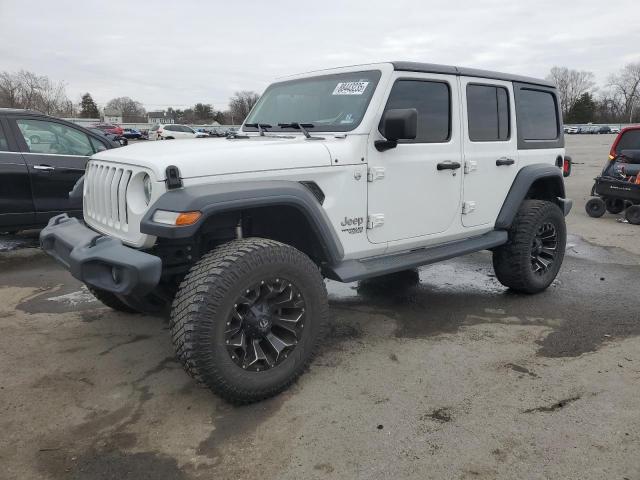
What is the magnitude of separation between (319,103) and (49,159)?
3.88 m

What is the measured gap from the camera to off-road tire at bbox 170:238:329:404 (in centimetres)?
271

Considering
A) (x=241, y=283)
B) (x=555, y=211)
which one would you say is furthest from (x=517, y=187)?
(x=241, y=283)

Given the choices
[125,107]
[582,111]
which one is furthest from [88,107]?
[582,111]

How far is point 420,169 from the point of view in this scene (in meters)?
3.83

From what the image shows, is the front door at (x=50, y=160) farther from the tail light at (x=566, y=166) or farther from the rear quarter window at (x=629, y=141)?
the rear quarter window at (x=629, y=141)

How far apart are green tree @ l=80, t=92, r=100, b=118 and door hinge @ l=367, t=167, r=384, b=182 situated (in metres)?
90.6

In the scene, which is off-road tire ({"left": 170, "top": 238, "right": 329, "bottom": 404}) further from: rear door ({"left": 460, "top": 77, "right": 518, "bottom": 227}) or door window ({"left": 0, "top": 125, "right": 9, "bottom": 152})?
door window ({"left": 0, "top": 125, "right": 9, "bottom": 152})

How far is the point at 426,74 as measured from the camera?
155 inches

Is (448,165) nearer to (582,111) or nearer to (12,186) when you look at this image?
(12,186)

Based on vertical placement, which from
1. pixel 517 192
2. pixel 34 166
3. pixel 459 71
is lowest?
pixel 517 192

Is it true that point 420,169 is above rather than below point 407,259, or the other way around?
above

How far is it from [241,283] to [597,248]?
5916 mm

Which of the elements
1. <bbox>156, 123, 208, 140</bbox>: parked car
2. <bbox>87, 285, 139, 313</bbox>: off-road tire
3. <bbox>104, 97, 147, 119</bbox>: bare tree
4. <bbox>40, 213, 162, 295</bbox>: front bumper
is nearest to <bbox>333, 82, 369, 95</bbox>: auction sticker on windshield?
<bbox>40, 213, 162, 295</bbox>: front bumper

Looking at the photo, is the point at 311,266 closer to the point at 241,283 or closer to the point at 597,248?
the point at 241,283
